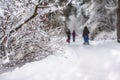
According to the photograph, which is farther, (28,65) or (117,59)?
(117,59)

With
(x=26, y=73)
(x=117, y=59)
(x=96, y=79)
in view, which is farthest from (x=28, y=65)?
(x=117, y=59)

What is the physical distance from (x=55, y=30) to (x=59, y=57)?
0.94 metres

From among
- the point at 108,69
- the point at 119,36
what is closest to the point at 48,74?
the point at 108,69

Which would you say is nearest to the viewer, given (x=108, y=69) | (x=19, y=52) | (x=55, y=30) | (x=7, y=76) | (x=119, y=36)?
(x=7, y=76)

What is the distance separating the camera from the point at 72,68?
9430mm

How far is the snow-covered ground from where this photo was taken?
859 centimetres

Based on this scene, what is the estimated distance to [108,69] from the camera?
31.6 feet

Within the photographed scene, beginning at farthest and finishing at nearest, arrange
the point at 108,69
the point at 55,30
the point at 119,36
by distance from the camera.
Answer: the point at 119,36, the point at 55,30, the point at 108,69

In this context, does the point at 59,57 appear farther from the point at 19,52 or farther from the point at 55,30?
the point at 19,52

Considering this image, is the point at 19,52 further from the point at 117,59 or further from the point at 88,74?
the point at 117,59

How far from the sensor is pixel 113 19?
87.9 ft

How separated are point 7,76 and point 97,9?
1912cm

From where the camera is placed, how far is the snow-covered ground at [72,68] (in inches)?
338

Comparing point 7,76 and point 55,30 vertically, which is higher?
point 55,30
